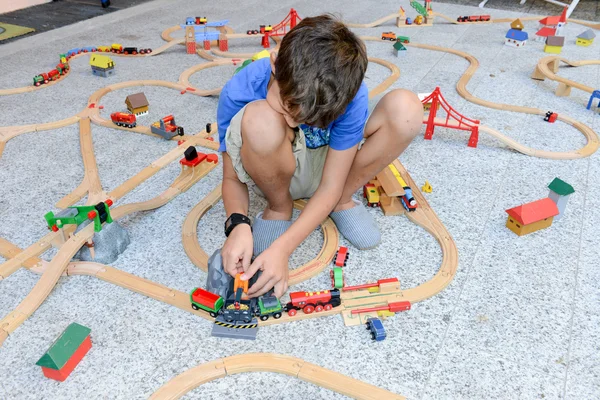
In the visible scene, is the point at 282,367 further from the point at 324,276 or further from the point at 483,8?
the point at 483,8

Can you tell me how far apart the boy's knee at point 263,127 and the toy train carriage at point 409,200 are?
0.58m

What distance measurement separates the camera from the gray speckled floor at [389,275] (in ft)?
3.53

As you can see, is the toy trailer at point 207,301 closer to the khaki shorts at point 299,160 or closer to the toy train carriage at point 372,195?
the khaki shorts at point 299,160

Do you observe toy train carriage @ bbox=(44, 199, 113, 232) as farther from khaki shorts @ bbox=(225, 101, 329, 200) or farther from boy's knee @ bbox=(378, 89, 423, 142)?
boy's knee @ bbox=(378, 89, 423, 142)

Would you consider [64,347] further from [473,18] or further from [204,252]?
[473,18]

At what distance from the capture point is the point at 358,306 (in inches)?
48.8

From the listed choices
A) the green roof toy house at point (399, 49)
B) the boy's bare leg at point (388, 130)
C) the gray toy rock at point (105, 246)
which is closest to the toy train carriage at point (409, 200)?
the boy's bare leg at point (388, 130)

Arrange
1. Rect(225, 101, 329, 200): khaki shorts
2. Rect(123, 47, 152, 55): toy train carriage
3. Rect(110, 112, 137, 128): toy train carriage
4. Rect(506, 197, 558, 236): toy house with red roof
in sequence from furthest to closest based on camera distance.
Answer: Rect(123, 47, 152, 55): toy train carriage, Rect(110, 112, 137, 128): toy train carriage, Rect(506, 197, 558, 236): toy house with red roof, Rect(225, 101, 329, 200): khaki shorts

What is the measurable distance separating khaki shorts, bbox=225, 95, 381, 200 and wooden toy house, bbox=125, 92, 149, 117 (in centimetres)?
86

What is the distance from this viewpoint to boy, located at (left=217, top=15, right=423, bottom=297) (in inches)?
40.6

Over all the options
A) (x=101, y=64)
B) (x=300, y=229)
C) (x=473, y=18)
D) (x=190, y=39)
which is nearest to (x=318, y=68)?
(x=300, y=229)

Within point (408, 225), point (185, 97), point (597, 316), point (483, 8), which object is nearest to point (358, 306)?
point (408, 225)

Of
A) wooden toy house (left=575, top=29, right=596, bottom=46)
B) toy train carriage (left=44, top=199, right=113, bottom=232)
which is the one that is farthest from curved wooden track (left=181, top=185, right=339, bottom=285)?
wooden toy house (left=575, top=29, right=596, bottom=46)

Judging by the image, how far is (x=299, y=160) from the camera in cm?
136
